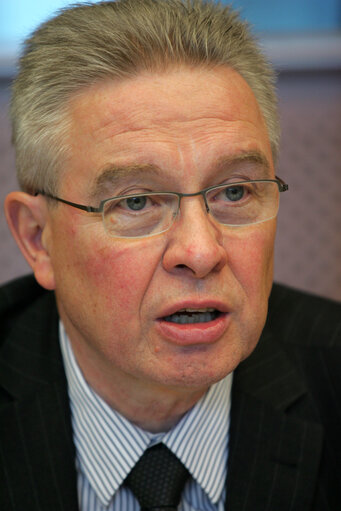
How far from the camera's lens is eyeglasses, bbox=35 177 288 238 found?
137cm

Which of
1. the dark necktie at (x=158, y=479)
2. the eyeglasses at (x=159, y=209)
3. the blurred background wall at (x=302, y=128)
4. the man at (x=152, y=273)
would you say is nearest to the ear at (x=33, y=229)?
the man at (x=152, y=273)

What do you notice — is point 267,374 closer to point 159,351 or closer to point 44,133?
point 159,351

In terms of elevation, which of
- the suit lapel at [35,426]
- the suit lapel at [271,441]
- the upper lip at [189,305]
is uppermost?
the upper lip at [189,305]

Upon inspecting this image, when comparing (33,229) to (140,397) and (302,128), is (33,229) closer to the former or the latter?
(140,397)

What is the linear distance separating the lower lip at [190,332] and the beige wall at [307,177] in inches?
50.4

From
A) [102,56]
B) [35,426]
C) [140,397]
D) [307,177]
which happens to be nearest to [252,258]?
[140,397]

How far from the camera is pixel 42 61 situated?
151 centimetres

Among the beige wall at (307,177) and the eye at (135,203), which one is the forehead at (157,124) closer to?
the eye at (135,203)

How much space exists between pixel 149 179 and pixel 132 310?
0.29 meters

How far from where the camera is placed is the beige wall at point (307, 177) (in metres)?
2.53

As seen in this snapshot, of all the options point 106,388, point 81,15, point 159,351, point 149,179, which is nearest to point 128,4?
point 81,15

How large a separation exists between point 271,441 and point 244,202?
2.07ft

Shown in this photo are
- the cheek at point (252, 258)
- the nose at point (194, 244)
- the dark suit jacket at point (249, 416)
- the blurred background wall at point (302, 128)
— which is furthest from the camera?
the blurred background wall at point (302, 128)

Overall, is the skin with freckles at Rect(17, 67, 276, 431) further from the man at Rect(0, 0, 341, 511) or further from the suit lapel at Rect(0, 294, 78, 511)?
the suit lapel at Rect(0, 294, 78, 511)
